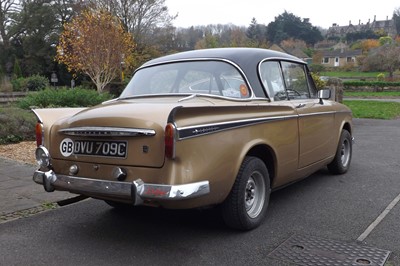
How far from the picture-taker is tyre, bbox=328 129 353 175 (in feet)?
20.1

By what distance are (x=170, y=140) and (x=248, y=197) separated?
4.17ft

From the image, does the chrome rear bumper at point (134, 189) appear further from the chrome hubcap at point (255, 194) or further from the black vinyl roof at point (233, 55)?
the black vinyl roof at point (233, 55)

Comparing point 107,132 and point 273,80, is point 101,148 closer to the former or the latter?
point 107,132

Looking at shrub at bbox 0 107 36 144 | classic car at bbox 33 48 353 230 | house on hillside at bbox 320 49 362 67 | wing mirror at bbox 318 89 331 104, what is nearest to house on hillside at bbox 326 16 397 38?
house on hillside at bbox 320 49 362 67

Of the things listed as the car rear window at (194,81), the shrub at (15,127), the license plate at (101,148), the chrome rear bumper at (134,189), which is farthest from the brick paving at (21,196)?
the shrub at (15,127)

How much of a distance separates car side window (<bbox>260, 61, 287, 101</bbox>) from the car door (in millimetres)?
129

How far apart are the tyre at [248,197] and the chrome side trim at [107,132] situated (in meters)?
1.01

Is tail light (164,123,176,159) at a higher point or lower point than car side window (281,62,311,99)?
lower

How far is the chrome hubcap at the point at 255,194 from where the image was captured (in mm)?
4008

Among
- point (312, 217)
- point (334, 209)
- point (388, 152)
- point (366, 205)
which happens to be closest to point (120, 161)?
point (312, 217)

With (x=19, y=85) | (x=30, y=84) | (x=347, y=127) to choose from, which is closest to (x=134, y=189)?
(x=347, y=127)

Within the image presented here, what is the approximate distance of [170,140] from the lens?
314 cm

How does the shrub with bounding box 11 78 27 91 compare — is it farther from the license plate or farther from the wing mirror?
the license plate

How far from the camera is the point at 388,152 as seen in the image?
27.2 feet
